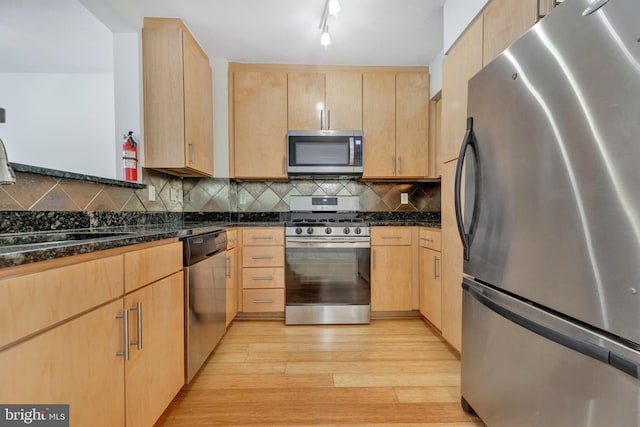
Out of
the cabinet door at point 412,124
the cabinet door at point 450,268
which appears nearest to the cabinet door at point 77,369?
the cabinet door at point 450,268

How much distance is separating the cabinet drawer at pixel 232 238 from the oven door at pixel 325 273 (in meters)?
0.47

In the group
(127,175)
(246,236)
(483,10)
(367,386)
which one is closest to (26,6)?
(127,175)

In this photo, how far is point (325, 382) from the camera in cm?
161

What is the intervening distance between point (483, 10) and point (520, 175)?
3.72ft

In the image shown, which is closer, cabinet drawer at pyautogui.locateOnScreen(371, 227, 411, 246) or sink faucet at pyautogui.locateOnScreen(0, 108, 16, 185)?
sink faucet at pyautogui.locateOnScreen(0, 108, 16, 185)

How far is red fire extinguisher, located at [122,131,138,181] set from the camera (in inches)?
74.0

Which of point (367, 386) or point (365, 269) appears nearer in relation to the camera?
point (367, 386)

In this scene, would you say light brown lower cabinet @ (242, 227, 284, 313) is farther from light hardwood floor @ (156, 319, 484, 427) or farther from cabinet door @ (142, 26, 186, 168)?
cabinet door @ (142, 26, 186, 168)

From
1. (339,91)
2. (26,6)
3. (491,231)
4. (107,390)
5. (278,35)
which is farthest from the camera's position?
(339,91)

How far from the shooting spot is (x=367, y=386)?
5.16 ft

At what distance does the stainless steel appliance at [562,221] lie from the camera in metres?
0.64

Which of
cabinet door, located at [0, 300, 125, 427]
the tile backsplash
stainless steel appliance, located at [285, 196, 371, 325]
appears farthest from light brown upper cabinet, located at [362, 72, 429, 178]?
cabinet door, located at [0, 300, 125, 427]

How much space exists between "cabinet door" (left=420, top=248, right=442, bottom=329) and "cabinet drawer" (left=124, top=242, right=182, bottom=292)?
1.80 metres

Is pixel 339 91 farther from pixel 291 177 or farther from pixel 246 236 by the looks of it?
pixel 246 236
